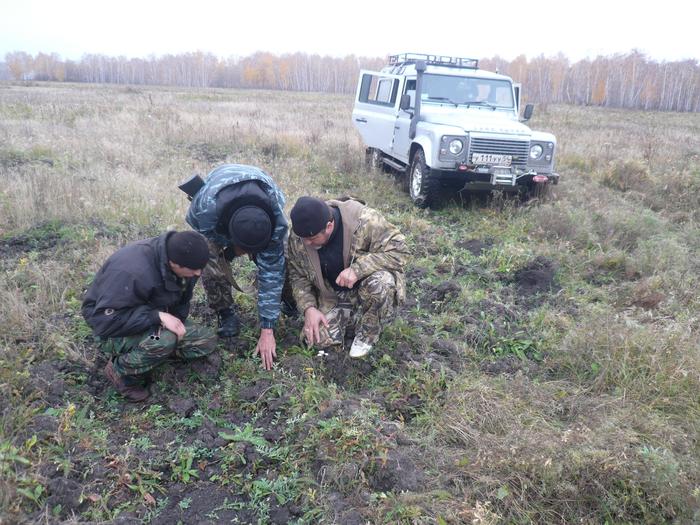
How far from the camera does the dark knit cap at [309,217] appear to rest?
2.97m

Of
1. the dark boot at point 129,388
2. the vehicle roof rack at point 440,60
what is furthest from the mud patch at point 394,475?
the vehicle roof rack at point 440,60

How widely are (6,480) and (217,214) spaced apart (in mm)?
1718

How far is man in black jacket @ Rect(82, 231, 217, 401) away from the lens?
2701 mm

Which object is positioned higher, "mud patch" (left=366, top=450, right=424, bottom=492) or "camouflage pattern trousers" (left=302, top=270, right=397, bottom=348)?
"camouflage pattern trousers" (left=302, top=270, right=397, bottom=348)

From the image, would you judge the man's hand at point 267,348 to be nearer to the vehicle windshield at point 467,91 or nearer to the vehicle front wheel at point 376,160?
the vehicle windshield at point 467,91

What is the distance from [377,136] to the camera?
28.9 ft

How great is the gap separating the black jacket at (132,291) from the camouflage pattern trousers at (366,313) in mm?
1101

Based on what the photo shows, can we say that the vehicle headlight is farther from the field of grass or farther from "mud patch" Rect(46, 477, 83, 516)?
"mud patch" Rect(46, 477, 83, 516)

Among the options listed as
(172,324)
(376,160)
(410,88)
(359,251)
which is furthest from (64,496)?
(376,160)

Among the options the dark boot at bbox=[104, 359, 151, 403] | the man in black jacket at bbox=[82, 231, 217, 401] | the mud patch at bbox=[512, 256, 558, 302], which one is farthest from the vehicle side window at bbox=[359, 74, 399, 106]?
the dark boot at bbox=[104, 359, 151, 403]

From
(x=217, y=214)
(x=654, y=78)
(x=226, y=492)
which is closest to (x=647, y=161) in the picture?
(x=217, y=214)

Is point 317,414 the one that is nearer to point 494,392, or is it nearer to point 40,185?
point 494,392

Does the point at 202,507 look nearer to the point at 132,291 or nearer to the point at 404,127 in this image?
the point at 132,291

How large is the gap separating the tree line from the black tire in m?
32.9
